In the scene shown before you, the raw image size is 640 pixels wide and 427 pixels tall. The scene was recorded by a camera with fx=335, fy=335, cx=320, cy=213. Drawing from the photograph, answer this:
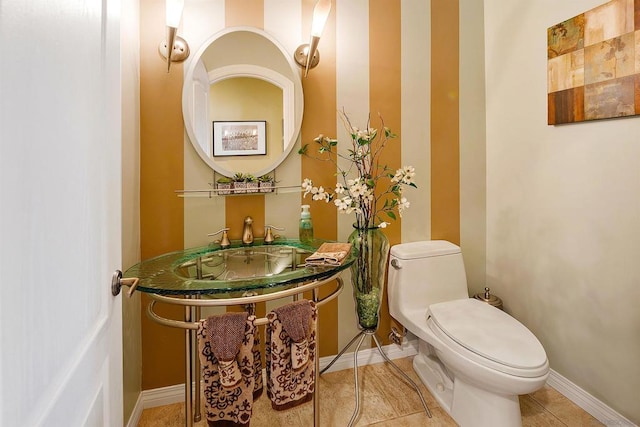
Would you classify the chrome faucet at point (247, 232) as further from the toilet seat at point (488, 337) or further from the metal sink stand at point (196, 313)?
the toilet seat at point (488, 337)

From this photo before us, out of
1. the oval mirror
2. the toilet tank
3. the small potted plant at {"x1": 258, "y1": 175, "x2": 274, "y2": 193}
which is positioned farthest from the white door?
the toilet tank

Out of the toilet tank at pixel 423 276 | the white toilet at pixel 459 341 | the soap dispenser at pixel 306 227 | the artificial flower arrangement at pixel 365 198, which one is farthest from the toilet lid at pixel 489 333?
the soap dispenser at pixel 306 227

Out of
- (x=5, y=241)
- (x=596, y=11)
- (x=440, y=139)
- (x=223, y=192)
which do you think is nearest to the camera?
(x=5, y=241)

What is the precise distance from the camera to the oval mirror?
5.31 feet

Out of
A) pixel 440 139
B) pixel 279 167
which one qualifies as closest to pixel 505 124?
pixel 440 139

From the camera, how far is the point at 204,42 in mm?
1617

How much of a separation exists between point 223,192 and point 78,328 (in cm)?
105

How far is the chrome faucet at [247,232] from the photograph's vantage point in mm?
1667

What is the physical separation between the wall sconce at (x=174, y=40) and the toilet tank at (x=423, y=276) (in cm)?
148

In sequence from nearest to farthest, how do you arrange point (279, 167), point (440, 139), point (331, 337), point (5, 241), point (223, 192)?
1. point (5, 241)
2. point (223, 192)
3. point (279, 167)
4. point (331, 337)
5. point (440, 139)

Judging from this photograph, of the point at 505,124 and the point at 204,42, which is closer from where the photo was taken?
the point at 204,42

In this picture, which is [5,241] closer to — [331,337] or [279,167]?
[279,167]

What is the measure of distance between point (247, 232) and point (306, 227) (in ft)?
0.98

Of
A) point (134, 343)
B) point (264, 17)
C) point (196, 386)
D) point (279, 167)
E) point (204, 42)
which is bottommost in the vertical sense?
point (196, 386)
